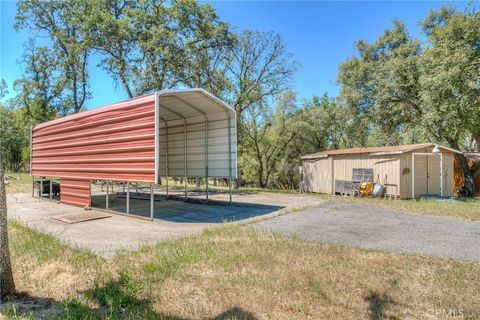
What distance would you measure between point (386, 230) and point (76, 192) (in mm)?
9494

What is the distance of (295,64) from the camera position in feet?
66.6

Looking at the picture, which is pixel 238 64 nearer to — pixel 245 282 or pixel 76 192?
pixel 76 192

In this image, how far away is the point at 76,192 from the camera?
10180 millimetres

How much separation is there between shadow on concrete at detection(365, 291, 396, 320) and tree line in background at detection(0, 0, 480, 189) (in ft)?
46.0

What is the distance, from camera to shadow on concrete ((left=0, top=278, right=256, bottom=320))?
2896 mm

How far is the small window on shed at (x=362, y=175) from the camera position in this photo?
15.0 meters

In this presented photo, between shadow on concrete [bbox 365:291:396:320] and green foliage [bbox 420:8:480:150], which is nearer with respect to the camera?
shadow on concrete [bbox 365:291:396:320]

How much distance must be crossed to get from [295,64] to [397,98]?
266 inches

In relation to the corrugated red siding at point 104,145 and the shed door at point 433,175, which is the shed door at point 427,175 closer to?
the shed door at point 433,175

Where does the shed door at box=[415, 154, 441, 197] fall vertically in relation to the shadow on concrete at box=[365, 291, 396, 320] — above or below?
above

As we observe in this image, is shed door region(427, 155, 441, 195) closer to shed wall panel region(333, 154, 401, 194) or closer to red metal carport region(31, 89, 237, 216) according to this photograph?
shed wall panel region(333, 154, 401, 194)

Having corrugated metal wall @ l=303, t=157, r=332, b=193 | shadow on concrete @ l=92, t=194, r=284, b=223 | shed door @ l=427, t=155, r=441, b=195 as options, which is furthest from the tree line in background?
shadow on concrete @ l=92, t=194, r=284, b=223

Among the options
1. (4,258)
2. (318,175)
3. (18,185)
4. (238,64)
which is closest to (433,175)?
(318,175)

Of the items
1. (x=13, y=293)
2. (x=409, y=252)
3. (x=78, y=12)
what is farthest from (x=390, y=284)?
(x=78, y=12)
